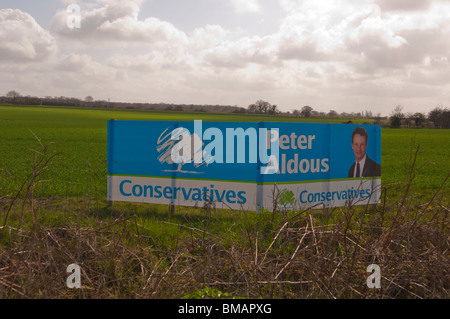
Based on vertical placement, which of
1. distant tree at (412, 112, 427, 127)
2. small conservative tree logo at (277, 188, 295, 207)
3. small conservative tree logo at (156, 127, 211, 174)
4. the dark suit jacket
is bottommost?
small conservative tree logo at (277, 188, 295, 207)

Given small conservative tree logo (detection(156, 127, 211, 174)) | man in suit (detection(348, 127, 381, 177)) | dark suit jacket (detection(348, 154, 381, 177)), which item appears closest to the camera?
small conservative tree logo (detection(156, 127, 211, 174))

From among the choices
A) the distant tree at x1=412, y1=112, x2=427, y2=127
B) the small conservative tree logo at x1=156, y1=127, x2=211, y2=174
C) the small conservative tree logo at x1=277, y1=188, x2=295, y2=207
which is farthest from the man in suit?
the distant tree at x1=412, y1=112, x2=427, y2=127

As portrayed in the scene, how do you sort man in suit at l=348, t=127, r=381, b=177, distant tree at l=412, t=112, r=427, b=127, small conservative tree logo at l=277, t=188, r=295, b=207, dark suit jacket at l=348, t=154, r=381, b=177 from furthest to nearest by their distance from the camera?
distant tree at l=412, t=112, r=427, b=127 → dark suit jacket at l=348, t=154, r=381, b=177 → man in suit at l=348, t=127, r=381, b=177 → small conservative tree logo at l=277, t=188, r=295, b=207

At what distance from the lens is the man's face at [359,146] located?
1100 cm

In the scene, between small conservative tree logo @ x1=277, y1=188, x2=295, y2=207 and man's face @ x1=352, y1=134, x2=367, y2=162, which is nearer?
small conservative tree logo @ x1=277, y1=188, x2=295, y2=207

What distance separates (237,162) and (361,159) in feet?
10.6

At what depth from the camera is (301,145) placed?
1001cm

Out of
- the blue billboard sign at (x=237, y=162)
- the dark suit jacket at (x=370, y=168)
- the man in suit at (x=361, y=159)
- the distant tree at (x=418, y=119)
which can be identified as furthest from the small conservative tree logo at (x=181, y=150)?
the distant tree at (x=418, y=119)

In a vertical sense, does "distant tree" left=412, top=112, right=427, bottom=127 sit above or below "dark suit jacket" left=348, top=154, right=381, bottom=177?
above

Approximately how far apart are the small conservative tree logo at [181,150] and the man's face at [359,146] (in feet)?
11.4

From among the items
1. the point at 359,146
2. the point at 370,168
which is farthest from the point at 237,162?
the point at 370,168

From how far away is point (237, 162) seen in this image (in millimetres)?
9734

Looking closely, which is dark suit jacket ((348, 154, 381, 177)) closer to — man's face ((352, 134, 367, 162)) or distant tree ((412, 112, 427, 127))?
man's face ((352, 134, 367, 162))

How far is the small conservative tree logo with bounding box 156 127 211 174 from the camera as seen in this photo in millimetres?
10008
